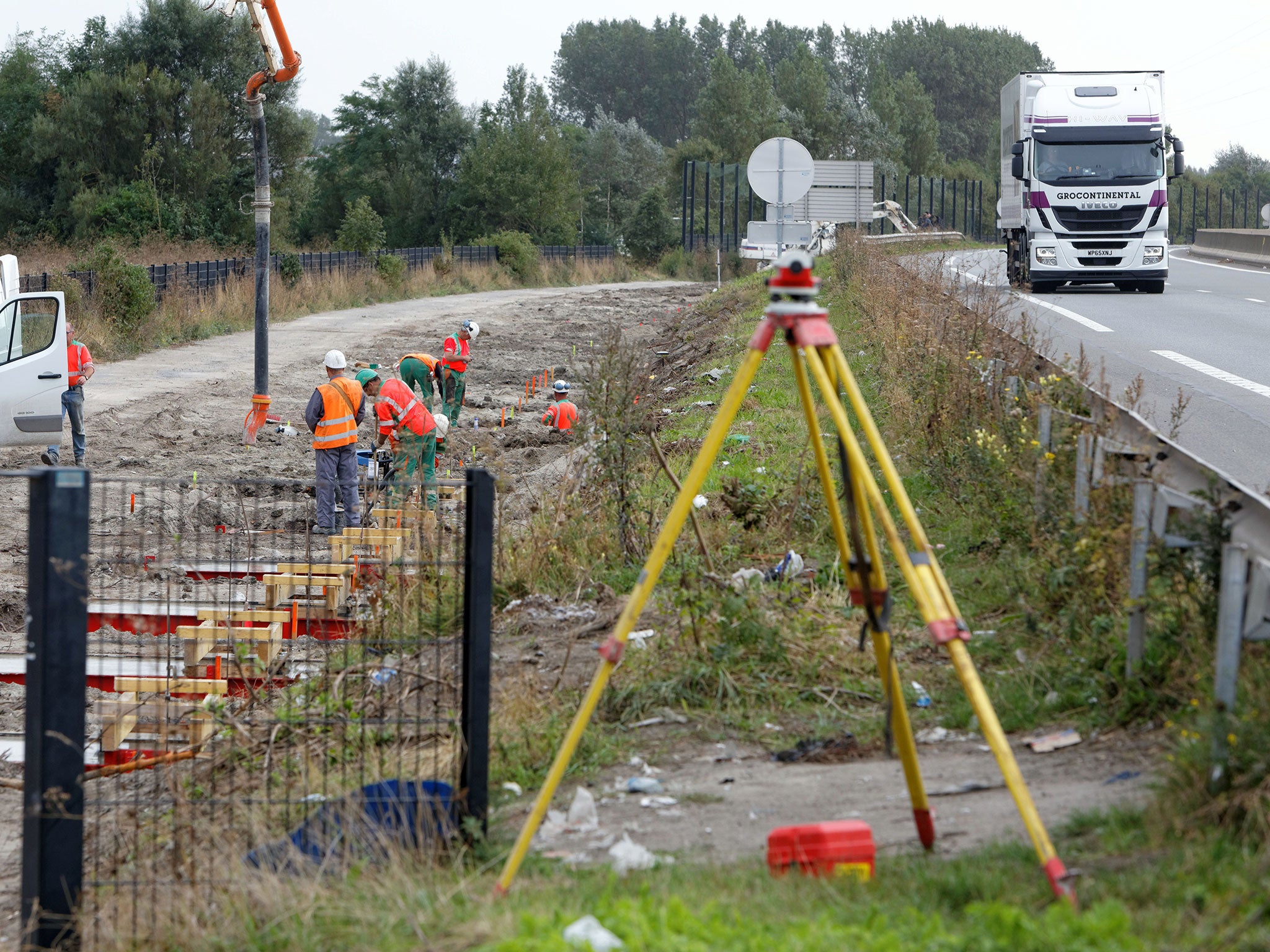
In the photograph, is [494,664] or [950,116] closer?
[494,664]

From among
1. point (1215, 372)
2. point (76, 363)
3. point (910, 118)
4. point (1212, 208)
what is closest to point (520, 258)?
point (76, 363)

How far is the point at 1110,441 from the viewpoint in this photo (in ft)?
19.3

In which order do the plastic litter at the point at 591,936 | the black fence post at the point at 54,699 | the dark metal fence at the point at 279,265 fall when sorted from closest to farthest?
the plastic litter at the point at 591,936
the black fence post at the point at 54,699
the dark metal fence at the point at 279,265

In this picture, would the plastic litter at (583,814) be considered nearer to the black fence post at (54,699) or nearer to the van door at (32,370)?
the black fence post at (54,699)

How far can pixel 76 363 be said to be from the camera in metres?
15.2

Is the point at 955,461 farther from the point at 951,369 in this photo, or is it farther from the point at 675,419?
the point at 675,419

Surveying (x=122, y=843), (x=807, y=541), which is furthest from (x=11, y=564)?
(x=807, y=541)

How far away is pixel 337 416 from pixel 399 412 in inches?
23.4

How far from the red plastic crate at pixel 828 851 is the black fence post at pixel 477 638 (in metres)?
1.02

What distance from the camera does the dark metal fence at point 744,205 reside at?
61.0 metres

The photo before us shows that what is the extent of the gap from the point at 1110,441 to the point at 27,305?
42.3 feet

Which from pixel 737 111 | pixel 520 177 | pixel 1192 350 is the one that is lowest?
pixel 1192 350

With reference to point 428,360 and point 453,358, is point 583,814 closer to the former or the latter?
point 428,360

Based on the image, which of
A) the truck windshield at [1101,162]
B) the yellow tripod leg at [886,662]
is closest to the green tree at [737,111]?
the truck windshield at [1101,162]
